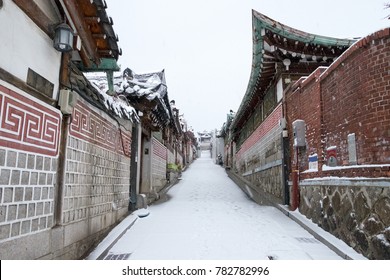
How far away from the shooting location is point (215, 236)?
692 cm

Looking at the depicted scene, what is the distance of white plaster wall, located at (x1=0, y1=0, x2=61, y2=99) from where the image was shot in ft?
11.3

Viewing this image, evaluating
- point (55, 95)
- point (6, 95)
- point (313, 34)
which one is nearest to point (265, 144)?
point (313, 34)

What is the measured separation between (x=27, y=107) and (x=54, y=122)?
0.71 m

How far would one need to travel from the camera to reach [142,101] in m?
11.0

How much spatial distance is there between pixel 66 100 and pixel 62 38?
93 cm

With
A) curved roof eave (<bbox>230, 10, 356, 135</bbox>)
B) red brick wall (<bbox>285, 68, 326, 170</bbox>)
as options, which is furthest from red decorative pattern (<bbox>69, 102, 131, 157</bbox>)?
curved roof eave (<bbox>230, 10, 356, 135</bbox>)

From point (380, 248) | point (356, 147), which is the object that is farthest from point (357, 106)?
point (380, 248)

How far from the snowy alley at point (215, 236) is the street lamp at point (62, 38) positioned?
3.71 m

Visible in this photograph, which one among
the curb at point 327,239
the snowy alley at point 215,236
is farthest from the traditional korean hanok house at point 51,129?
the curb at point 327,239

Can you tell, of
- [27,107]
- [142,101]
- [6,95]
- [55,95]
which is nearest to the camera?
[6,95]

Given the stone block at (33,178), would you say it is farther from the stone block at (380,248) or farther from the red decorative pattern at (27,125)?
the stone block at (380,248)

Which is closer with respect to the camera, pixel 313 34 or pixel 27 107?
pixel 27 107

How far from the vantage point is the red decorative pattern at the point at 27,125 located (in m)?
3.40

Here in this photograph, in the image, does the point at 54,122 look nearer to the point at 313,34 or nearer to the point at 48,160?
the point at 48,160
